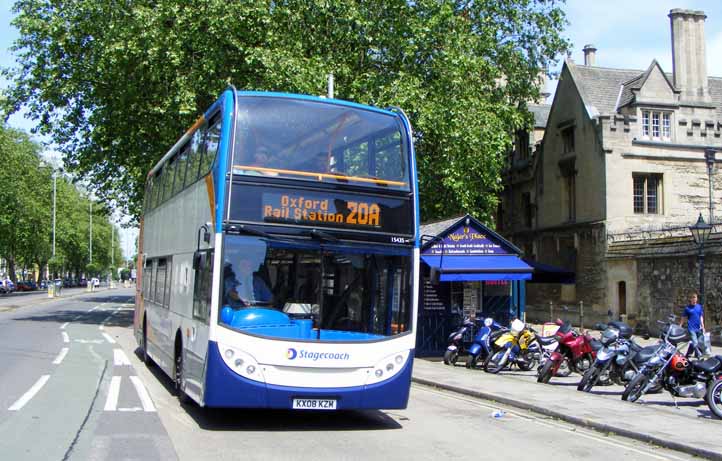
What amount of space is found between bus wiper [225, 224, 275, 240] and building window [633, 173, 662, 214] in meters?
26.4

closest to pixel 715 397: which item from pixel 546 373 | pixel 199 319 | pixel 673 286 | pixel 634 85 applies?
pixel 546 373

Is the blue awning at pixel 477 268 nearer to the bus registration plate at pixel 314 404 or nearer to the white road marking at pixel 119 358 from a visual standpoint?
the white road marking at pixel 119 358

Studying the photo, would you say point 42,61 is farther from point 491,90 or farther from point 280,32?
point 491,90

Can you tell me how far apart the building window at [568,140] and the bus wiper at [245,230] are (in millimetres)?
28017

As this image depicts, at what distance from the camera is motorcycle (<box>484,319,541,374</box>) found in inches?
653

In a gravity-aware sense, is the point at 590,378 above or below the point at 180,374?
below

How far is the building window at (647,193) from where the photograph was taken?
3244cm

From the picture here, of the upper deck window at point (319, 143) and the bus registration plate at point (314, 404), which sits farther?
the upper deck window at point (319, 143)

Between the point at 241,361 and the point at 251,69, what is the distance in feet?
65.2

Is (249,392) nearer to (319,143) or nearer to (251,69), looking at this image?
(319,143)

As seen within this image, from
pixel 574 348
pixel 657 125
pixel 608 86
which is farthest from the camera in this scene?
pixel 608 86

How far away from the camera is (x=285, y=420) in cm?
1038

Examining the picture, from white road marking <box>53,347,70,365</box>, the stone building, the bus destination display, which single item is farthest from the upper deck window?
the stone building

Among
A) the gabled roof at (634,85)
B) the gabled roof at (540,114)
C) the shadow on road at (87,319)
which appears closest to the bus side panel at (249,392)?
the shadow on road at (87,319)
